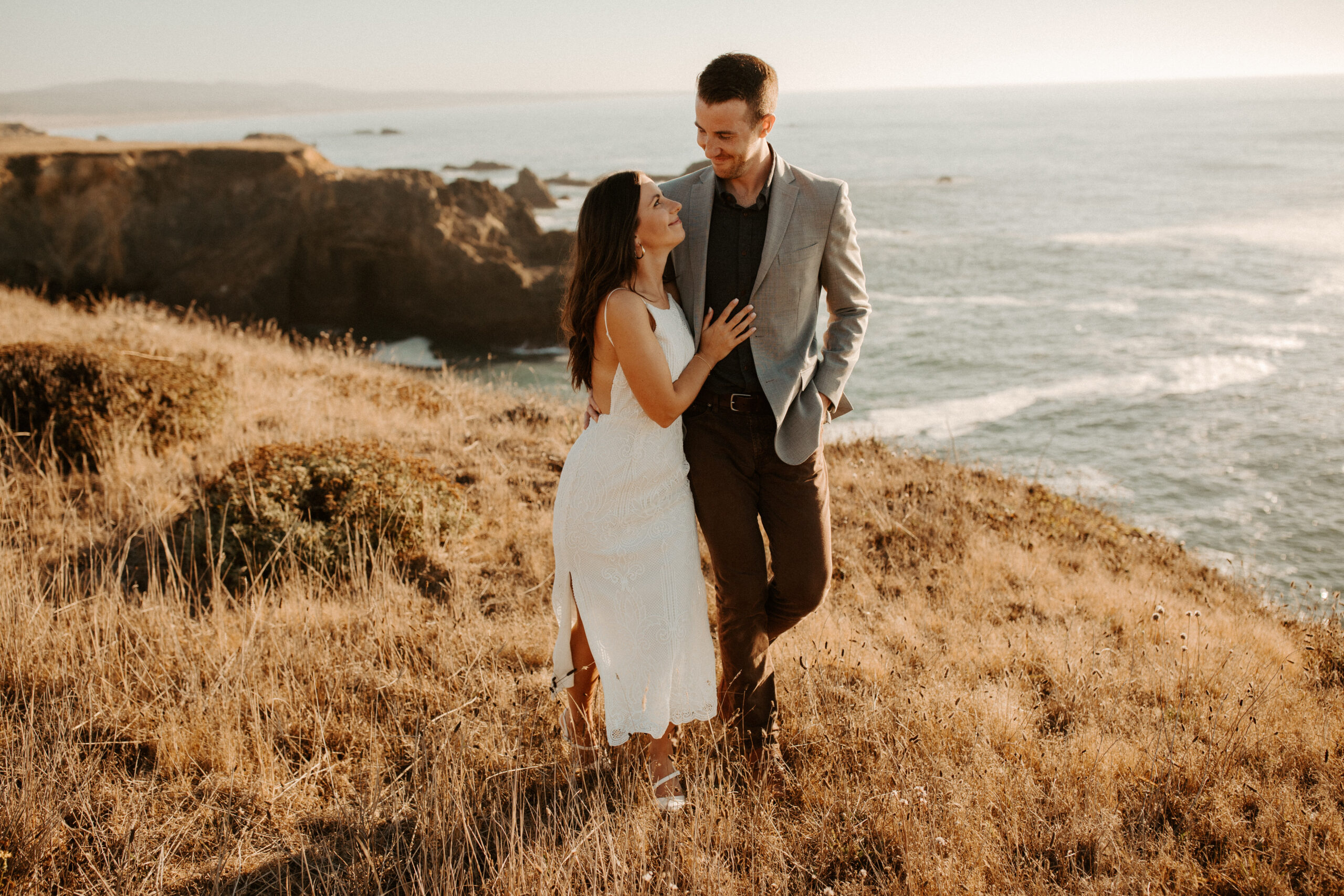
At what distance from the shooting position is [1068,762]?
11.5ft

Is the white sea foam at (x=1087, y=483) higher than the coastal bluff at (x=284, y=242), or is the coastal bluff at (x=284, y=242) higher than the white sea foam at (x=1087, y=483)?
the coastal bluff at (x=284, y=242)

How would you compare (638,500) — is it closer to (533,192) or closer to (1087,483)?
(1087,483)

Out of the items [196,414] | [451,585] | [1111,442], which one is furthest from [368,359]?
[1111,442]

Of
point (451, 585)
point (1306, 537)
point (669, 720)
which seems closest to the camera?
point (669, 720)

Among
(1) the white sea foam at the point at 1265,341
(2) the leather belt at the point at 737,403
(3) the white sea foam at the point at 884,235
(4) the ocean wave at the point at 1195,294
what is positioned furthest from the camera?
(3) the white sea foam at the point at 884,235

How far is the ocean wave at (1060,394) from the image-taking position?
53.9 ft

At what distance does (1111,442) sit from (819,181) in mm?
14429

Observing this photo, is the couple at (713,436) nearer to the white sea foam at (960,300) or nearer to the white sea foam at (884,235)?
the white sea foam at (960,300)

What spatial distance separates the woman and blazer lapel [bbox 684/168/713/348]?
0.06 meters

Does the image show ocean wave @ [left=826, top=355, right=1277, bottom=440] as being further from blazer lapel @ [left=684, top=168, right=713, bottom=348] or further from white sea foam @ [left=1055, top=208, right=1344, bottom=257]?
white sea foam @ [left=1055, top=208, right=1344, bottom=257]

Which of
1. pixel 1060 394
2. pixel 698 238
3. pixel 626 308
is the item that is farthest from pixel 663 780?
pixel 1060 394

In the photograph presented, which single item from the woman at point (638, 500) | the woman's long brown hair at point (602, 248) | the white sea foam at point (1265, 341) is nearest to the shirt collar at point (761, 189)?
the woman at point (638, 500)

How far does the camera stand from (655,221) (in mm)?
3104

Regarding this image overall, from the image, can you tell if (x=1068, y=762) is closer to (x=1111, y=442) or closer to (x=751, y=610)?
(x=751, y=610)
